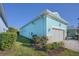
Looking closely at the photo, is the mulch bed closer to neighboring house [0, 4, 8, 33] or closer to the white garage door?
the white garage door

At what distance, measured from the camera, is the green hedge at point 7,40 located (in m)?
12.0

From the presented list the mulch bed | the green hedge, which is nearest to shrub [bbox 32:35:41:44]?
the mulch bed

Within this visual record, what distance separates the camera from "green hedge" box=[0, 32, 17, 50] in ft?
39.2

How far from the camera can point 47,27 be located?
12.0 meters

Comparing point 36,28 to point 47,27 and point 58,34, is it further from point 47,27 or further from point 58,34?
point 58,34

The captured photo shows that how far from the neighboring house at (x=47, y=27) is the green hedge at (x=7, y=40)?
0.29m

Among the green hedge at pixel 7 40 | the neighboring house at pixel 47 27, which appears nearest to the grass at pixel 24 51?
the green hedge at pixel 7 40

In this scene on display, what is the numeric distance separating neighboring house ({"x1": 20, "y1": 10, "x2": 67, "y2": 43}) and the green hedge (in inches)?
11.3

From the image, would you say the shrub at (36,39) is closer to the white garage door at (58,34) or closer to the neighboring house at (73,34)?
the white garage door at (58,34)

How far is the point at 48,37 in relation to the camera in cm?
1203

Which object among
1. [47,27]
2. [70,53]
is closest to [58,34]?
[47,27]

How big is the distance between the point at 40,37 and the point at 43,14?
0.68 m

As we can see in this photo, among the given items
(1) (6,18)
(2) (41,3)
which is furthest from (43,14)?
(1) (6,18)

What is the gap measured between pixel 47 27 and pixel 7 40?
1232 millimetres
